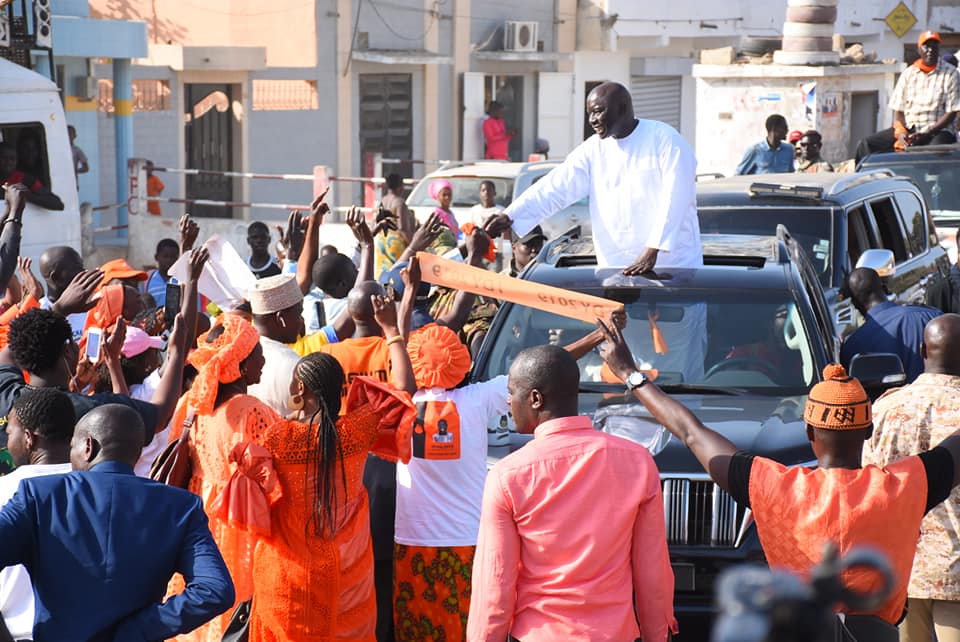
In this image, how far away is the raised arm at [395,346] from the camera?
5160 mm

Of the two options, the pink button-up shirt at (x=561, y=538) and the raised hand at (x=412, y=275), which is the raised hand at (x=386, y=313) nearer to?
the raised hand at (x=412, y=275)

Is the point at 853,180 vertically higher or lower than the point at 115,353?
higher

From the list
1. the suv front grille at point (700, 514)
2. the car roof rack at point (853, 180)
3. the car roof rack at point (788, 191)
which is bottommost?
the suv front grille at point (700, 514)

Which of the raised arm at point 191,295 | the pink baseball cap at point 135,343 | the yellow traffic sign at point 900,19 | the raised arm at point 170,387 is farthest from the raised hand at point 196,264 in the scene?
the yellow traffic sign at point 900,19

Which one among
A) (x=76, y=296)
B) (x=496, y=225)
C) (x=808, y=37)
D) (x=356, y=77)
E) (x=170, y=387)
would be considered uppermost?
(x=808, y=37)

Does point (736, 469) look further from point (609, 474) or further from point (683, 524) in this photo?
point (683, 524)

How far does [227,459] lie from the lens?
4.67 metres

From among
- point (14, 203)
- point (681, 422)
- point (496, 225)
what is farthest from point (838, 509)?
point (14, 203)

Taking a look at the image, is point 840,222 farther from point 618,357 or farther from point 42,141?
point 42,141

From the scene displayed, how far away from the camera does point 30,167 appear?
12648mm

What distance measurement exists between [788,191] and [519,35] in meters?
18.7

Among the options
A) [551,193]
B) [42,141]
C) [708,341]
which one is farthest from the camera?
[42,141]

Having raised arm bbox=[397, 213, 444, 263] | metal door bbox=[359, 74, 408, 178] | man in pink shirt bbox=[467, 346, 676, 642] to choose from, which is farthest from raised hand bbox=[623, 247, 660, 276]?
metal door bbox=[359, 74, 408, 178]

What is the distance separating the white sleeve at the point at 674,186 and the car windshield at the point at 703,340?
1.70 ft
